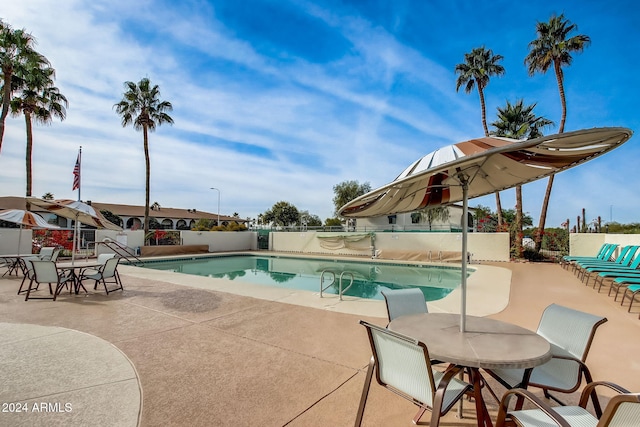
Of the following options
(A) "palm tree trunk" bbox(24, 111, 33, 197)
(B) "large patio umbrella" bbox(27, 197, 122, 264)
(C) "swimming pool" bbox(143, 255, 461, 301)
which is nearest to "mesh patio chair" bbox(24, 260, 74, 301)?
(B) "large patio umbrella" bbox(27, 197, 122, 264)

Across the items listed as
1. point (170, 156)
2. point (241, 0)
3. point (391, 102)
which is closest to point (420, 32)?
point (391, 102)

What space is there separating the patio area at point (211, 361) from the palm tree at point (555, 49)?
38.1 feet

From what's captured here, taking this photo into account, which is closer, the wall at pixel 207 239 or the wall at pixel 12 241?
the wall at pixel 12 241

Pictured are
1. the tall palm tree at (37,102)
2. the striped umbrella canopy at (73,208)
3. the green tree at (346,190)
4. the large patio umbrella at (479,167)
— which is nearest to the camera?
the large patio umbrella at (479,167)

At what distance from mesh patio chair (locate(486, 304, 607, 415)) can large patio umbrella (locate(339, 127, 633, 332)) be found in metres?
0.47

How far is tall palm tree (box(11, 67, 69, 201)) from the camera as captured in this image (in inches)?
534

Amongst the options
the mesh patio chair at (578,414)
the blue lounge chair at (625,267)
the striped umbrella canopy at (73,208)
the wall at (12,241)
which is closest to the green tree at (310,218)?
the wall at (12,241)

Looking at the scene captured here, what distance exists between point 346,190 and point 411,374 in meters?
32.1

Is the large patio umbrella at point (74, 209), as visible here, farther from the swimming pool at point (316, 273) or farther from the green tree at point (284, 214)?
the green tree at point (284, 214)

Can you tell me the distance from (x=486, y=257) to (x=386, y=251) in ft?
17.0

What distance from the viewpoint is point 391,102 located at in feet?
41.5

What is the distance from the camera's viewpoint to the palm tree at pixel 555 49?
1518 centimetres

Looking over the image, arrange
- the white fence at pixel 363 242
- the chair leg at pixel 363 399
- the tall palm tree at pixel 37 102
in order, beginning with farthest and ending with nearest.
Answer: the tall palm tree at pixel 37 102
the white fence at pixel 363 242
the chair leg at pixel 363 399

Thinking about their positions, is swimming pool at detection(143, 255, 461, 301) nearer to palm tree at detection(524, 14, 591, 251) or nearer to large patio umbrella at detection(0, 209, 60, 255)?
large patio umbrella at detection(0, 209, 60, 255)
